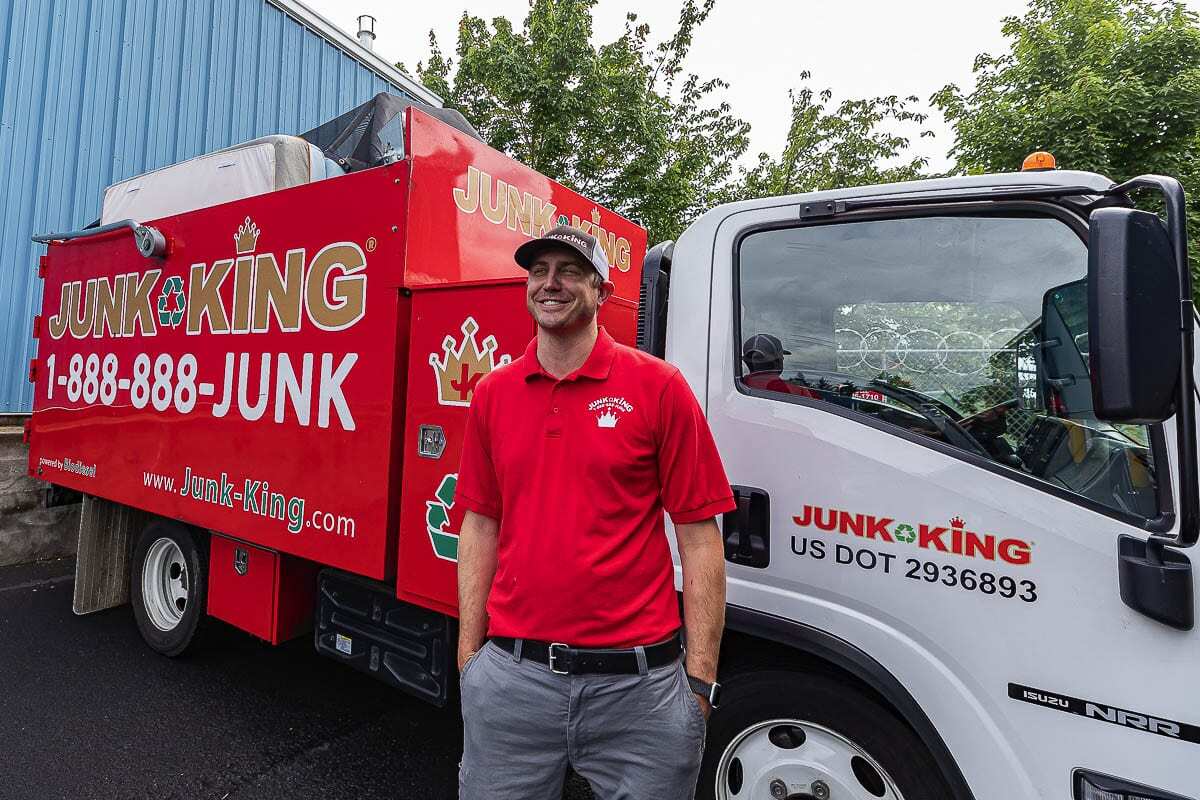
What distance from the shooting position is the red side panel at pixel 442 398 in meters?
2.24

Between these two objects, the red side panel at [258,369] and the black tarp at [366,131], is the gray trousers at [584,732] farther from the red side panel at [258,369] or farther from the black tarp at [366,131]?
the black tarp at [366,131]

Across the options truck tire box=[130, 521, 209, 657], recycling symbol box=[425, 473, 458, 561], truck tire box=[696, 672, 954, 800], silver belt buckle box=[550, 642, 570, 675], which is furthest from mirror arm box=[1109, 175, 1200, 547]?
truck tire box=[130, 521, 209, 657]

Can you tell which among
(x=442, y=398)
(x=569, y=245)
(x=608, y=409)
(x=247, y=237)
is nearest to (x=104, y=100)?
(x=247, y=237)

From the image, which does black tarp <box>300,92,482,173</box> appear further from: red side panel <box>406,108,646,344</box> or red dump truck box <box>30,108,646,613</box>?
red dump truck box <box>30,108,646,613</box>

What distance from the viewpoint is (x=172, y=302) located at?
3.47 m

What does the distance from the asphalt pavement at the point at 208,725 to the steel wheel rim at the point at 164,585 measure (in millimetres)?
250

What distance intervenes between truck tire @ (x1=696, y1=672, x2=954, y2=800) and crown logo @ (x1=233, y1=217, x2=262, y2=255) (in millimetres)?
2789

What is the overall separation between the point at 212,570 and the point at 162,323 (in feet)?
4.43

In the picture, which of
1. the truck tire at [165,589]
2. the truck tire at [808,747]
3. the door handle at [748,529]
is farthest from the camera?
the truck tire at [165,589]

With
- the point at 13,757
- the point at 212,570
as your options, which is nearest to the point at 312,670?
the point at 212,570

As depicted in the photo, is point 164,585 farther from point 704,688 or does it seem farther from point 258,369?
point 704,688

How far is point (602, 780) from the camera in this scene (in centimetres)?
154

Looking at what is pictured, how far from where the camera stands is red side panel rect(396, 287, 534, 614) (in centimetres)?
224

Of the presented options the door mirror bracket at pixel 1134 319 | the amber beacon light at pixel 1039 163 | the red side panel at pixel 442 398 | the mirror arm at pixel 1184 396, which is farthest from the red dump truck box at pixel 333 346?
the mirror arm at pixel 1184 396
